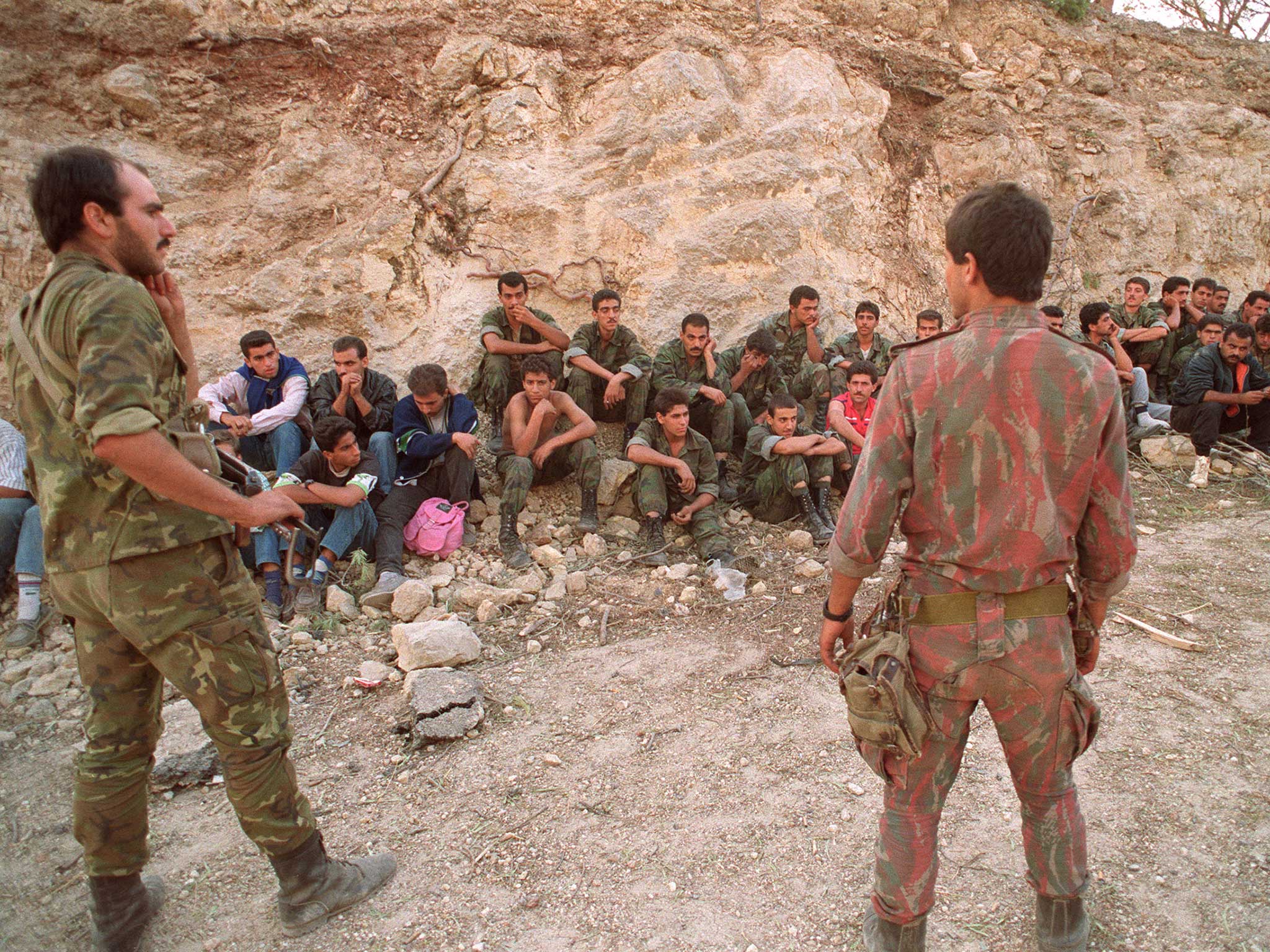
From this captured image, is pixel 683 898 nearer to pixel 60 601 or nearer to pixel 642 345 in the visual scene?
pixel 60 601

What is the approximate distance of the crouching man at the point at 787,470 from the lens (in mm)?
5719

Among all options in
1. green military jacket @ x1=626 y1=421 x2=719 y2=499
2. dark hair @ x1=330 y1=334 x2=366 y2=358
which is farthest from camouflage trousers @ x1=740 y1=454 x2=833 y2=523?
dark hair @ x1=330 y1=334 x2=366 y2=358

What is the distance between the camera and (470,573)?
504cm

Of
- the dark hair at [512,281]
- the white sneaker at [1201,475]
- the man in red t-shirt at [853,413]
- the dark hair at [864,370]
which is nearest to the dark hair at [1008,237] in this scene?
the man in red t-shirt at [853,413]

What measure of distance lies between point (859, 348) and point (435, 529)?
427 cm

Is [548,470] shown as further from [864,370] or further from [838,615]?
[838,615]

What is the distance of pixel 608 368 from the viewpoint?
22.0 feet

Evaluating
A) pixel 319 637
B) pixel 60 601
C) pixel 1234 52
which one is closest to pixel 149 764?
pixel 60 601

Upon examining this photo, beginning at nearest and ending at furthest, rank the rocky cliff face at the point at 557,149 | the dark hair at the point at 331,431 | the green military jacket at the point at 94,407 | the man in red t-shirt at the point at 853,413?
1. the green military jacket at the point at 94,407
2. the dark hair at the point at 331,431
3. the man in red t-shirt at the point at 853,413
4. the rocky cliff face at the point at 557,149

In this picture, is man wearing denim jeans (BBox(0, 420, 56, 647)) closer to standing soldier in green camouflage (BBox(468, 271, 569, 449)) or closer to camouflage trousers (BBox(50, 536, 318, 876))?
camouflage trousers (BBox(50, 536, 318, 876))

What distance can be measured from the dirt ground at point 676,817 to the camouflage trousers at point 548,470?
1571mm

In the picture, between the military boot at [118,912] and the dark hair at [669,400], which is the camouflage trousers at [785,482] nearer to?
the dark hair at [669,400]

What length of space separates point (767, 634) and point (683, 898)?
1.94m

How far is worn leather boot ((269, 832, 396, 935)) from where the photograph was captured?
2.27 m
